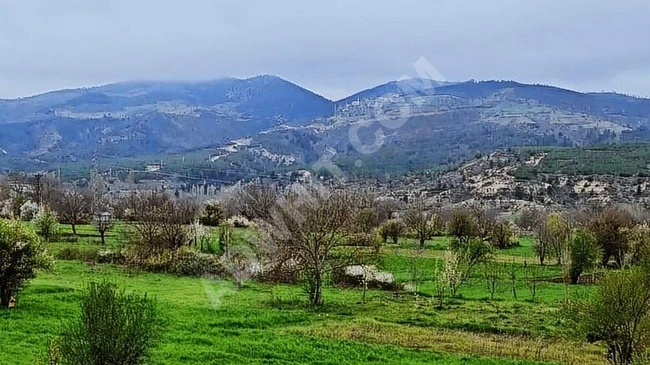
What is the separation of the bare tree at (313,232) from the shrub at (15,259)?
1216 centimetres

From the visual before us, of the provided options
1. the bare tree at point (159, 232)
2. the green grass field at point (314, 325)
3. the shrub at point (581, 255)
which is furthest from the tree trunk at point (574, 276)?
the bare tree at point (159, 232)

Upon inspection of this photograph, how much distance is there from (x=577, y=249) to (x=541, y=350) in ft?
73.5

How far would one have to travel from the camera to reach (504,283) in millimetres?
44094

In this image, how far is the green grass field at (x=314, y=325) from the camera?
72.4ft

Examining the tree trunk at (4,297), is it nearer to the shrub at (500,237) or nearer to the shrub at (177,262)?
the shrub at (177,262)

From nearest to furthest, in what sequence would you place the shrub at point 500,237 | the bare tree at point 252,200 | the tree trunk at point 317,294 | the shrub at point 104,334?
the shrub at point 104,334 → the tree trunk at point 317,294 → the shrub at point 500,237 → the bare tree at point 252,200

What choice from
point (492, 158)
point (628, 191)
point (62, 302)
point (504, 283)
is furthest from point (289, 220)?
point (492, 158)

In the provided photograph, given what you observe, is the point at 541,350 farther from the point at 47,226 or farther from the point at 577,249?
the point at 47,226

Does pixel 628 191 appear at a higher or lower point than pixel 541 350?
higher

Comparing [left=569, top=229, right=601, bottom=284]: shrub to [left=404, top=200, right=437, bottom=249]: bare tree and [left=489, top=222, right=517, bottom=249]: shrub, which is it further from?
[left=489, top=222, right=517, bottom=249]: shrub

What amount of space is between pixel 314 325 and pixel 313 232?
22.7 feet

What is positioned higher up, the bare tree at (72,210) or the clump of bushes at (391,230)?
the bare tree at (72,210)

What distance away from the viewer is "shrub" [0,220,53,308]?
27.2 m

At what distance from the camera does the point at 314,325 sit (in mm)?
27312
